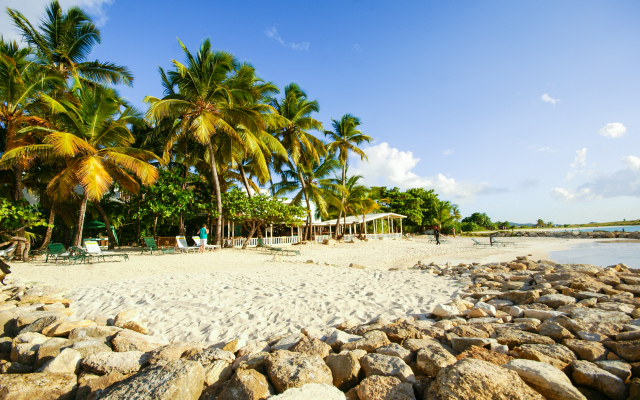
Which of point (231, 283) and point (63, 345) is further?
point (231, 283)

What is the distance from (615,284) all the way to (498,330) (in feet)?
14.7

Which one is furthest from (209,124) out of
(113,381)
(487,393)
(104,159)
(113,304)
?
(487,393)

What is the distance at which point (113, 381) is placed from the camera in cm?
273

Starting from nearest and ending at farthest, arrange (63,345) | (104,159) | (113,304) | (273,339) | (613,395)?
1. (613,395)
2. (63,345)
3. (273,339)
4. (113,304)
5. (104,159)

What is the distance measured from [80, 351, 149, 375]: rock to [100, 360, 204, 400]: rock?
0.52m

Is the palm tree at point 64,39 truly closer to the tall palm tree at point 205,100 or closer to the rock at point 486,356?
the tall palm tree at point 205,100

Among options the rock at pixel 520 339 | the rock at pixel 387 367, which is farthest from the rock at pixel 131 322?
the rock at pixel 520 339

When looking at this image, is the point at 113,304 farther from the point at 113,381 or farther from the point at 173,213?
the point at 173,213

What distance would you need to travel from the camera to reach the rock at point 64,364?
2.90m

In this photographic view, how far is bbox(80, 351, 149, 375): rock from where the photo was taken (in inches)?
114

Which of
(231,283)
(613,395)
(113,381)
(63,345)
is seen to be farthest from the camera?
(231,283)

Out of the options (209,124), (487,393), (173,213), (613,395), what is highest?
(209,124)

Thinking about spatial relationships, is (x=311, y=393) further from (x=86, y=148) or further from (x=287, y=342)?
(x=86, y=148)

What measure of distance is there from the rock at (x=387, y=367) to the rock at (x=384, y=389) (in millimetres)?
161
